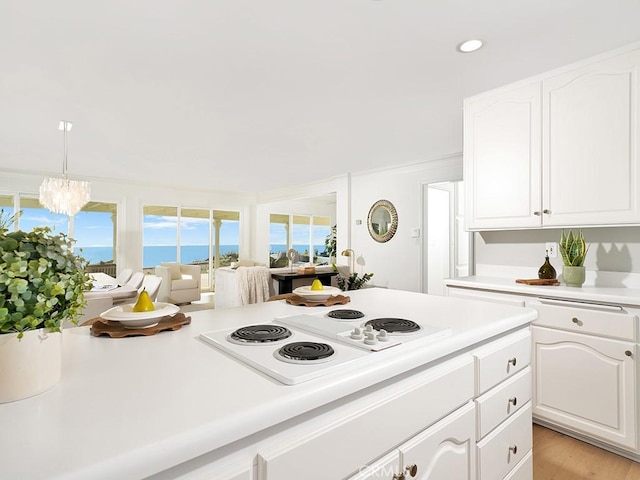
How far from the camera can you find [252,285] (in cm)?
475

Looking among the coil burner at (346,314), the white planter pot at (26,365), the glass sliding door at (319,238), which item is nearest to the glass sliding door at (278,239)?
the glass sliding door at (319,238)

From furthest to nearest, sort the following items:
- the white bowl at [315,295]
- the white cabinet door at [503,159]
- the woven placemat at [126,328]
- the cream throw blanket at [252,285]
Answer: the cream throw blanket at [252,285] < the white cabinet door at [503,159] < the white bowl at [315,295] < the woven placemat at [126,328]

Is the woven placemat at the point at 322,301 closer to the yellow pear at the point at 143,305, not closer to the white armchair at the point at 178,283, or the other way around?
the yellow pear at the point at 143,305

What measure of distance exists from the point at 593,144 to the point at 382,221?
3.60 m

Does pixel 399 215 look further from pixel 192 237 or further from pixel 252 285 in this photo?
pixel 192 237

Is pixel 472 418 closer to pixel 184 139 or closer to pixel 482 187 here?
pixel 482 187

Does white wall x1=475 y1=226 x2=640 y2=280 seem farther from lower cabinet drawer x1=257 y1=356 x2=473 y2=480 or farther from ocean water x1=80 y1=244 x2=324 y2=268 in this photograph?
ocean water x1=80 y1=244 x2=324 y2=268

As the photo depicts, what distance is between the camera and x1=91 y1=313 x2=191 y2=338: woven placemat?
1042mm

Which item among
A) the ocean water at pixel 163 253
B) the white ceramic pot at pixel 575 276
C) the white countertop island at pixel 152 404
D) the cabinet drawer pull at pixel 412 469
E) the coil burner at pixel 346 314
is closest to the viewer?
the white countertop island at pixel 152 404

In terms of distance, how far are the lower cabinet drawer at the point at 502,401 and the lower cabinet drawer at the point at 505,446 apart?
0.03m

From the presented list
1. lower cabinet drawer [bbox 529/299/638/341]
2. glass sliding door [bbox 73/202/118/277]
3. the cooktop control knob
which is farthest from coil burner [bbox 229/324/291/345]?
glass sliding door [bbox 73/202/118/277]

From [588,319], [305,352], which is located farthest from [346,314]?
[588,319]

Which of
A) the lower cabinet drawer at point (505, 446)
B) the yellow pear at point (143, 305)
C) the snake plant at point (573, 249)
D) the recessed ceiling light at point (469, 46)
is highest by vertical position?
the recessed ceiling light at point (469, 46)

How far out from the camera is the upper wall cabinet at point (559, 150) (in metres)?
2.09
